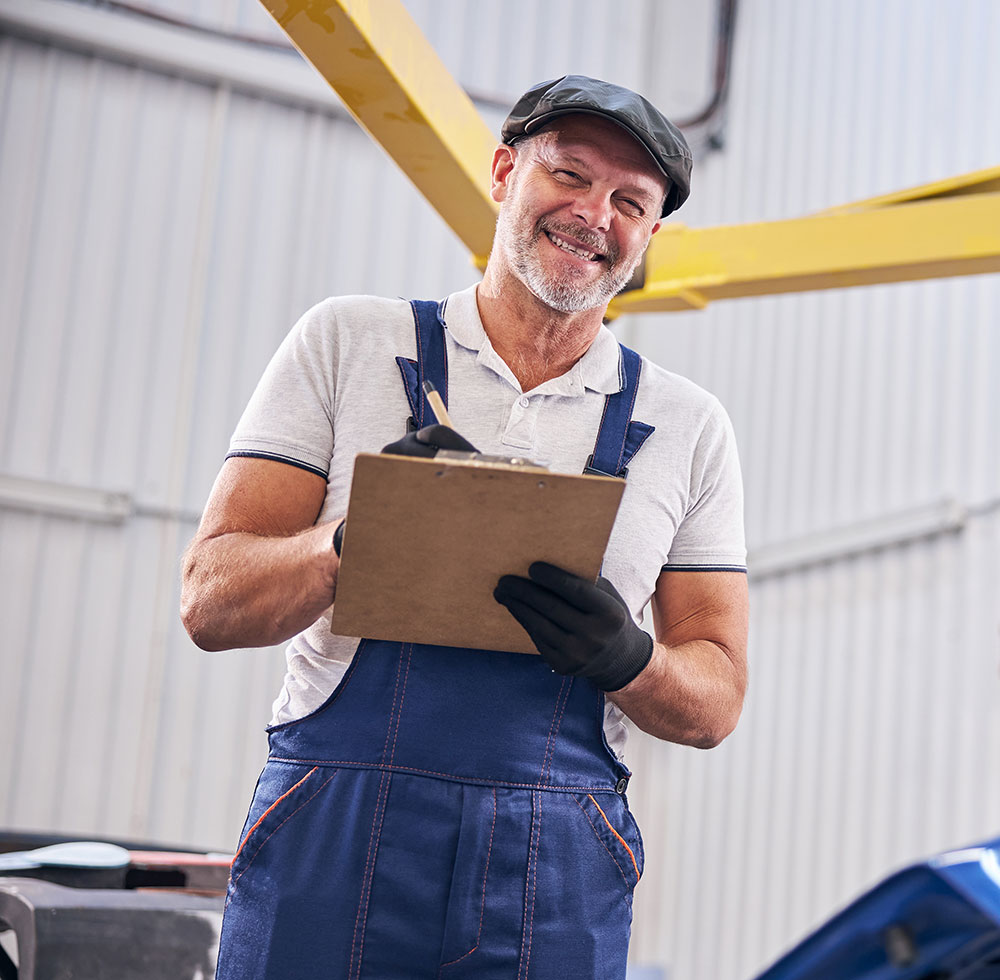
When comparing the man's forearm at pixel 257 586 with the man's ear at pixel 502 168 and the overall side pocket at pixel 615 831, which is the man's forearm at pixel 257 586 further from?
the man's ear at pixel 502 168

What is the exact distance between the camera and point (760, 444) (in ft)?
18.4

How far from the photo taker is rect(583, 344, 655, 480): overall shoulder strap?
1541 mm

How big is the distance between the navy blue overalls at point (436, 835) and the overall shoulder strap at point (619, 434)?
0.91 feet

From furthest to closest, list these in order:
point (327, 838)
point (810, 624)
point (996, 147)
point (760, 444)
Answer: point (760, 444) < point (810, 624) < point (996, 147) < point (327, 838)

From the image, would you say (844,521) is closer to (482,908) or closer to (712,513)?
(712,513)

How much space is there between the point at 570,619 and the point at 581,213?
23.9 inches

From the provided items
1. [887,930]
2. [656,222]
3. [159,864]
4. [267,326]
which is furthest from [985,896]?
[267,326]

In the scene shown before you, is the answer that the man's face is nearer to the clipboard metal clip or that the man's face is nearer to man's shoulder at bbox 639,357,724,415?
man's shoulder at bbox 639,357,724,415

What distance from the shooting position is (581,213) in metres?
1.61

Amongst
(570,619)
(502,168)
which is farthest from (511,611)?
(502,168)

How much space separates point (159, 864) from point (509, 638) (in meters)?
1.34

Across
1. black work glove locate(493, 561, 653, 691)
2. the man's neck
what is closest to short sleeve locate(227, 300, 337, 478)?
the man's neck

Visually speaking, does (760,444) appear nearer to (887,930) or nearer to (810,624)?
(810,624)

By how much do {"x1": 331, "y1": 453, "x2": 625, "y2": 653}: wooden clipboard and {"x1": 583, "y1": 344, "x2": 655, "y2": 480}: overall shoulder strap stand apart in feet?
A: 0.89
